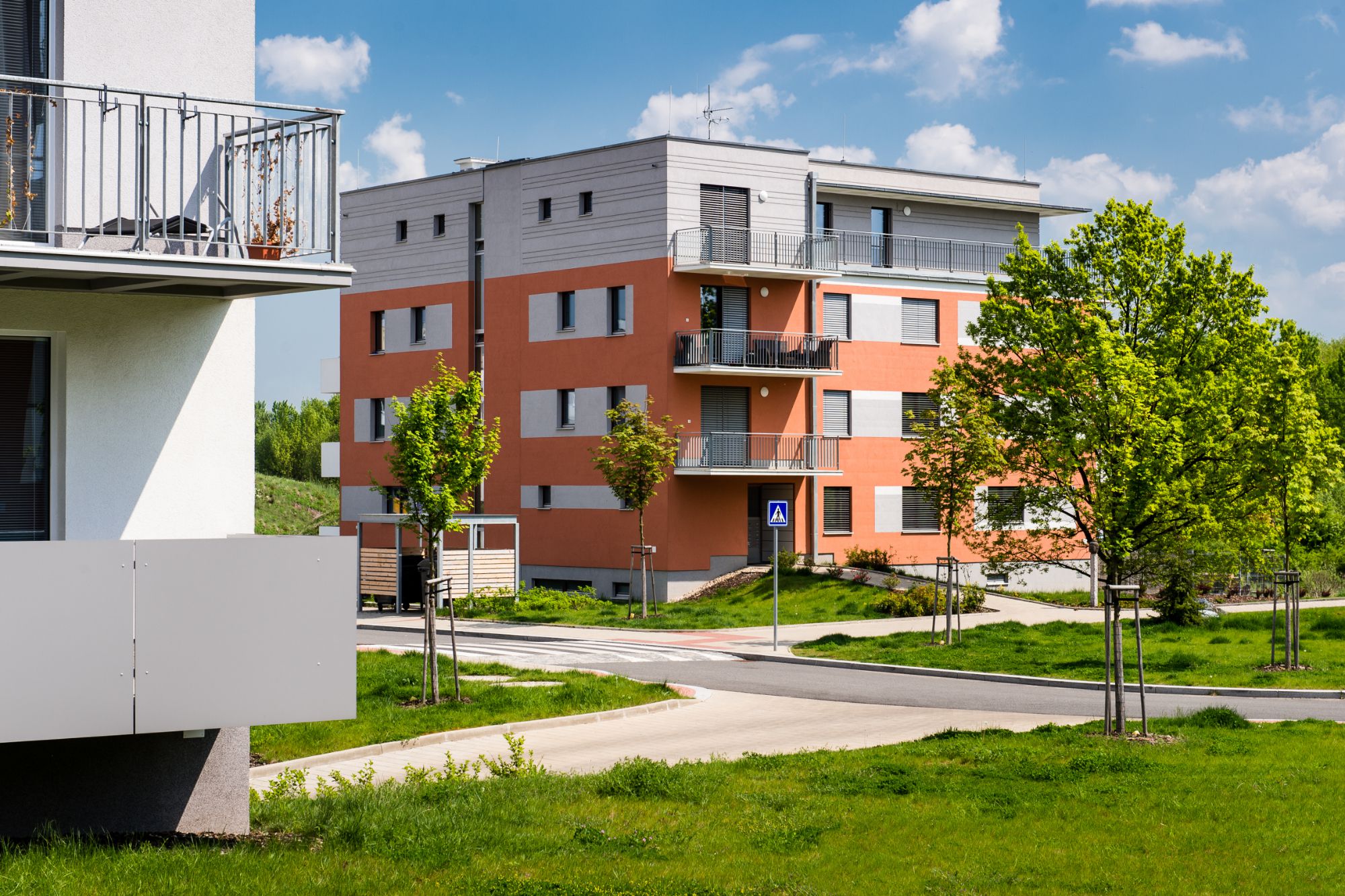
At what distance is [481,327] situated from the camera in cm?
4806

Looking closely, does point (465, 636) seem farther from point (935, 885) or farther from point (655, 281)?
point (935, 885)

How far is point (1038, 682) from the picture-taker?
73.4ft

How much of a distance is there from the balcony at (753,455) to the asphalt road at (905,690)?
15218 millimetres

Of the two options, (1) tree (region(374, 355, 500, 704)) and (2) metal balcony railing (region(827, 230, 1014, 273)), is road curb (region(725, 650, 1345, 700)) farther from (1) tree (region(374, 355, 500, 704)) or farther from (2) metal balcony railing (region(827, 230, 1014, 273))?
(2) metal balcony railing (region(827, 230, 1014, 273))

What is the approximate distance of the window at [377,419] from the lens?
50.3m

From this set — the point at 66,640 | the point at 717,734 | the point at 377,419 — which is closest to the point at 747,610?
the point at 377,419

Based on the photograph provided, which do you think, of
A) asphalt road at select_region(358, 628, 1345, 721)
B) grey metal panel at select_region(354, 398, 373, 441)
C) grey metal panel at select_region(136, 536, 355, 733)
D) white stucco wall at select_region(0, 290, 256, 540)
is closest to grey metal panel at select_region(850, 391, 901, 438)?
grey metal panel at select_region(354, 398, 373, 441)

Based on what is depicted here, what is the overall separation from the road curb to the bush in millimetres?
14982

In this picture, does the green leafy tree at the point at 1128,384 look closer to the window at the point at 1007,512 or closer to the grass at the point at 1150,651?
the window at the point at 1007,512

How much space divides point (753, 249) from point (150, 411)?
3457 cm

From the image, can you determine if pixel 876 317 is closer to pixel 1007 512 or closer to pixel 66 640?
pixel 1007 512

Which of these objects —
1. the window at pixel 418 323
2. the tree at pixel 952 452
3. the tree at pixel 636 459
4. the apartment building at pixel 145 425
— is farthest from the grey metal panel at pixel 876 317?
the apartment building at pixel 145 425

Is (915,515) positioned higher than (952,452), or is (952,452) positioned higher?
(952,452)

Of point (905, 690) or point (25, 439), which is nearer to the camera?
point (25, 439)
